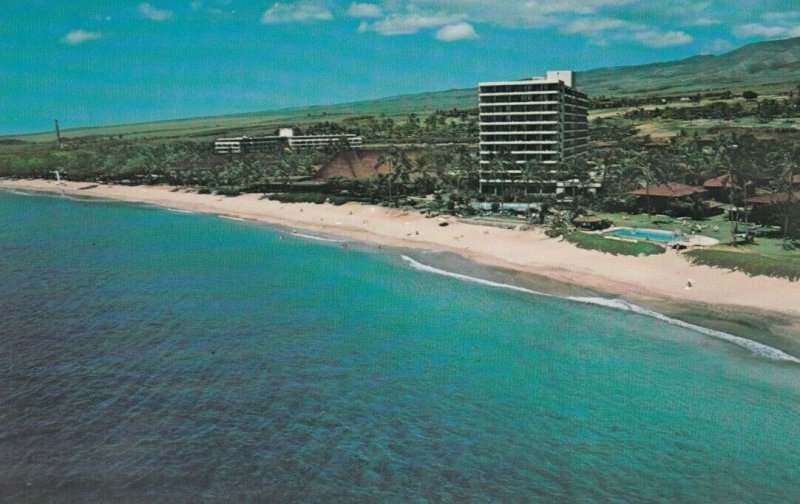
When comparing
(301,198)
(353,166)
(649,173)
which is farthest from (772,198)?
(353,166)

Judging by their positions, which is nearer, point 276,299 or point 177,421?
point 177,421

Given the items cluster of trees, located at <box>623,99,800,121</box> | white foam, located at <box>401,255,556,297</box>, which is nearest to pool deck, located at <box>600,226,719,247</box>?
white foam, located at <box>401,255,556,297</box>

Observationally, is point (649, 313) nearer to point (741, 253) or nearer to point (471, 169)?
point (741, 253)

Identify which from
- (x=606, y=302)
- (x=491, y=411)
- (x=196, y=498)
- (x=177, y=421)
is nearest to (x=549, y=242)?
(x=606, y=302)

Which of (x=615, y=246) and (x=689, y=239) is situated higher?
(x=689, y=239)

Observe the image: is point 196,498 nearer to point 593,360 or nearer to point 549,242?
point 593,360

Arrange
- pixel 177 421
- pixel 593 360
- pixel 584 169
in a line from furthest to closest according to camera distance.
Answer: pixel 584 169 < pixel 593 360 < pixel 177 421

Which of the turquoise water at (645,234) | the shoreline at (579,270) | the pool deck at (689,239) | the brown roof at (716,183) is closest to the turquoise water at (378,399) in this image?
the shoreline at (579,270)
